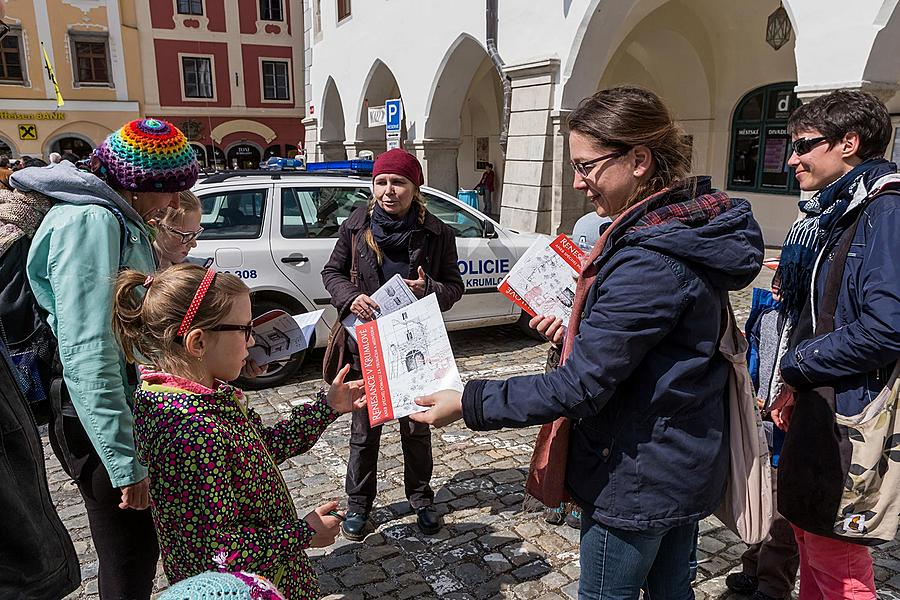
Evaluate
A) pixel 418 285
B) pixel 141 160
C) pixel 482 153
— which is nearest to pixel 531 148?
pixel 418 285

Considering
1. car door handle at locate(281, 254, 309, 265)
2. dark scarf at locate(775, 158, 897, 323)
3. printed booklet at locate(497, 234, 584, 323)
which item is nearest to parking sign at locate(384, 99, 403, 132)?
car door handle at locate(281, 254, 309, 265)

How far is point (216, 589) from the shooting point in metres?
0.87

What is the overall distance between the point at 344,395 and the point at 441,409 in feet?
1.58

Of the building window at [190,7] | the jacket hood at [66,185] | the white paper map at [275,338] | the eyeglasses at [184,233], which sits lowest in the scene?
the white paper map at [275,338]

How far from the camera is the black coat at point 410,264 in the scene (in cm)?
323

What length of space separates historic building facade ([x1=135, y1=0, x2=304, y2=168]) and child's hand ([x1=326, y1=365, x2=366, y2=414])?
28395mm

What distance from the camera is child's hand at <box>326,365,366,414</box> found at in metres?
2.11

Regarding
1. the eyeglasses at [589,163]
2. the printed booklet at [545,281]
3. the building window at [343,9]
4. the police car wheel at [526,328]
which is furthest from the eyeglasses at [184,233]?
the building window at [343,9]

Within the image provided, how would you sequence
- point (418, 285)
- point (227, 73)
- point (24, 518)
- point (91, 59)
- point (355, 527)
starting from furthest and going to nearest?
1. point (227, 73)
2. point (91, 59)
3. point (355, 527)
4. point (418, 285)
5. point (24, 518)

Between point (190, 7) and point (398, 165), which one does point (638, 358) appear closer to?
point (398, 165)

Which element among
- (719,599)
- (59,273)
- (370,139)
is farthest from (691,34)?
(59,273)

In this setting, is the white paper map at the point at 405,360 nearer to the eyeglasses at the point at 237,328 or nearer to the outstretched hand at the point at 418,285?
the eyeglasses at the point at 237,328

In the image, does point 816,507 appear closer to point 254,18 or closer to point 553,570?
point 553,570

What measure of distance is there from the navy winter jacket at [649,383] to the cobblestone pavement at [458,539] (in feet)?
4.52
